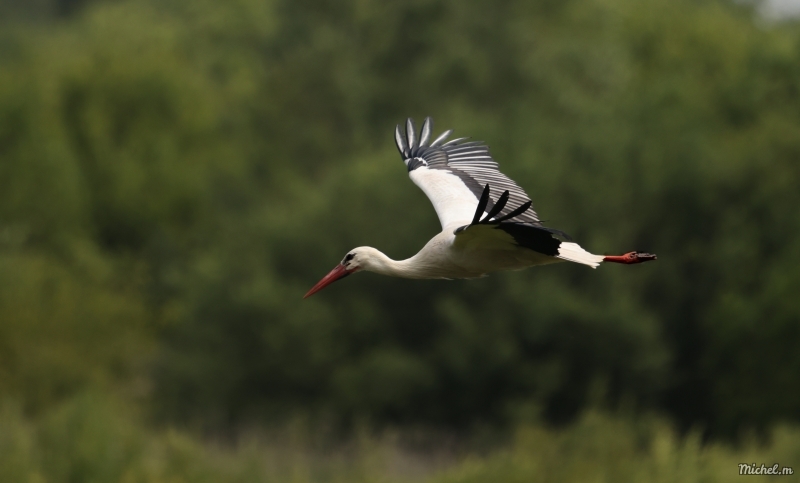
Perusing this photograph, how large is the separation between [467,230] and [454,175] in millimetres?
2207

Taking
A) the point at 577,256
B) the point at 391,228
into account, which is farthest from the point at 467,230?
the point at 391,228

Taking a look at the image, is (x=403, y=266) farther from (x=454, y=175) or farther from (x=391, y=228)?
(x=391, y=228)

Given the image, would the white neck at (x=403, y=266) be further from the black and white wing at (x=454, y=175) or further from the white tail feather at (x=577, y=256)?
the white tail feather at (x=577, y=256)

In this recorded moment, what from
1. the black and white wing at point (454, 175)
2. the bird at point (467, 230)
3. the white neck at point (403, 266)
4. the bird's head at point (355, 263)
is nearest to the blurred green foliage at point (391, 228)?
the black and white wing at point (454, 175)

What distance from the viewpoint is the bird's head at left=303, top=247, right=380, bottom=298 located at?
8.90m

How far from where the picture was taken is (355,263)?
9023 millimetres

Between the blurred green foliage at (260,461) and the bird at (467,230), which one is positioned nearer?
the bird at (467,230)

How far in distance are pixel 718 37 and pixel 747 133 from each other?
37.1ft

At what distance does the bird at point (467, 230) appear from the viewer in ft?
25.4

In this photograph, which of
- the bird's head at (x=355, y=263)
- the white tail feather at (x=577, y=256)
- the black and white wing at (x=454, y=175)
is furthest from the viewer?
the black and white wing at (x=454, y=175)

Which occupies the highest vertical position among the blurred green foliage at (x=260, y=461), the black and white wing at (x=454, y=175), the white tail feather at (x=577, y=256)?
the black and white wing at (x=454, y=175)

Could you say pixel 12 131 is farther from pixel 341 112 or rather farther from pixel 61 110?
pixel 341 112

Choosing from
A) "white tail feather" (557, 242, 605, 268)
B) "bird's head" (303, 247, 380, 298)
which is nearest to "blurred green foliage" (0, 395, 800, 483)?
"bird's head" (303, 247, 380, 298)

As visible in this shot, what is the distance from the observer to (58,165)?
101 feet
